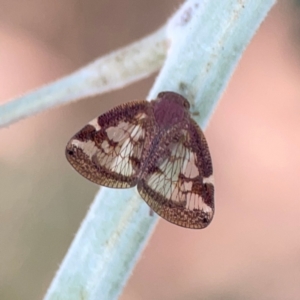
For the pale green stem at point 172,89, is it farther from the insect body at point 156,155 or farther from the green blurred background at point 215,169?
the green blurred background at point 215,169

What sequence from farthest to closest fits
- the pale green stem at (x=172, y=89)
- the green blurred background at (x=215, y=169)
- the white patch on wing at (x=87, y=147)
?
the green blurred background at (x=215, y=169) → the white patch on wing at (x=87, y=147) → the pale green stem at (x=172, y=89)

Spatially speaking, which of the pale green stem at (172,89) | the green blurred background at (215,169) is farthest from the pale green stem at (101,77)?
the green blurred background at (215,169)

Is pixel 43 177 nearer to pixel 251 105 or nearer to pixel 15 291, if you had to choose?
pixel 15 291

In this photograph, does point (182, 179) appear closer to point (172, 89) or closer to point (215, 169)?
point (172, 89)

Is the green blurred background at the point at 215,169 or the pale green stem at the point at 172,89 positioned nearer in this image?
the pale green stem at the point at 172,89

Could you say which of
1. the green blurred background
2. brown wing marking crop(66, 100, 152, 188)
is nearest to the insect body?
brown wing marking crop(66, 100, 152, 188)

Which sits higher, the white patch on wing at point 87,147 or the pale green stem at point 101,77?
the pale green stem at point 101,77

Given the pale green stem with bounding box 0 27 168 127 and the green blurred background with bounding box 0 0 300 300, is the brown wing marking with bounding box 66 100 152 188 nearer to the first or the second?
the pale green stem with bounding box 0 27 168 127
